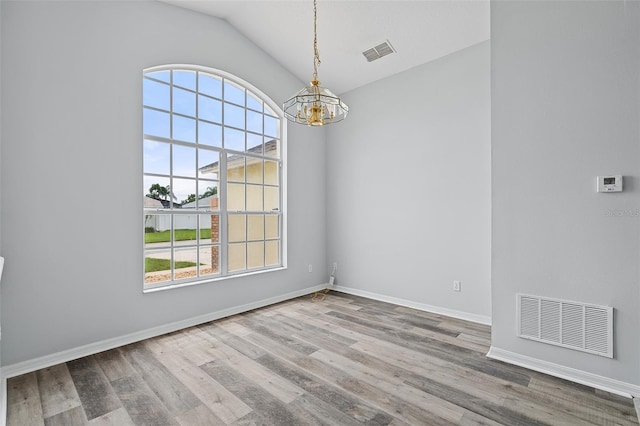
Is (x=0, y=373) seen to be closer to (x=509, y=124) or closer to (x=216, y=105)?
(x=216, y=105)

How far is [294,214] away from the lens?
476 centimetres

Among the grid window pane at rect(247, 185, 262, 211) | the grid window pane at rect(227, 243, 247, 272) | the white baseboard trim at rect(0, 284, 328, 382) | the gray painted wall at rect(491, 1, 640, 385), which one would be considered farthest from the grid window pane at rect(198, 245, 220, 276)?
the gray painted wall at rect(491, 1, 640, 385)

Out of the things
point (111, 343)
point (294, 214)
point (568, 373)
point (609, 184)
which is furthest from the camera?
point (294, 214)

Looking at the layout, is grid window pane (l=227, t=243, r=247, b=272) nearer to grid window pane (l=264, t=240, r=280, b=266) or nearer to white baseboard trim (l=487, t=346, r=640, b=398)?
grid window pane (l=264, t=240, r=280, b=266)

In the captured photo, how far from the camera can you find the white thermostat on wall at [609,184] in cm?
225

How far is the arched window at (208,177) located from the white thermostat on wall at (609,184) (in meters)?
3.58

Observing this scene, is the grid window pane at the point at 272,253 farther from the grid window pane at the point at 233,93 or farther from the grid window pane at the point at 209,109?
the grid window pane at the point at 233,93

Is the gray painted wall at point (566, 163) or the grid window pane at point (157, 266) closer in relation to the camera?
the gray painted wall at point (566, 163)

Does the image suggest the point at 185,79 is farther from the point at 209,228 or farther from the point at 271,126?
the point at 209,228

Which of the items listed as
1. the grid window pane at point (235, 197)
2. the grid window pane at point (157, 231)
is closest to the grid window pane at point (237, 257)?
the grid window pane at point (235, 197)

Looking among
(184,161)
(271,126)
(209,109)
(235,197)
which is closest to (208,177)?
(184,161)

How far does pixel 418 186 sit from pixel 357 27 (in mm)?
2074

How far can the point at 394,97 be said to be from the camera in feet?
14.4

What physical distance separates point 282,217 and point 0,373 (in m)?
3.19
